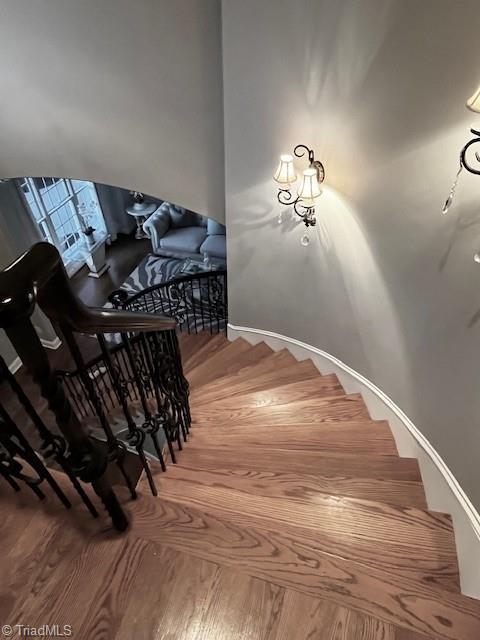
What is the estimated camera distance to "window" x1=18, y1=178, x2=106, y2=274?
580 cm

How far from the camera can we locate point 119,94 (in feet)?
9.80

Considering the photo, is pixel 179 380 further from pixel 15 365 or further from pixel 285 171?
pixel 15 365

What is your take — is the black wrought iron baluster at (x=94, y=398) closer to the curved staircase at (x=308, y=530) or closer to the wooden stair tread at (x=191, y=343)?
the curved staircase at (x=308, y=530)

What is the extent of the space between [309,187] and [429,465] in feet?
5.54

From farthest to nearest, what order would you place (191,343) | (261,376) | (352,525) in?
(191,343) → (261,376) → (352,525)

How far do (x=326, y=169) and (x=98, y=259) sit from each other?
4991mm

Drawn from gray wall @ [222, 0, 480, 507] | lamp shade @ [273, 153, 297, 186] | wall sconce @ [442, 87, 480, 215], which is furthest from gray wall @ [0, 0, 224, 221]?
wall sconce @ [442, 87, 480, 215]

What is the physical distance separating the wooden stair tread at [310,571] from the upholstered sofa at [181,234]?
523cm

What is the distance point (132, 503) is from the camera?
1420 millimetres

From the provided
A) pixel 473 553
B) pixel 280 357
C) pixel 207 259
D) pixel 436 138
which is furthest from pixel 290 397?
pixel 207 259

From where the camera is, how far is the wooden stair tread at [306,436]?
227 centimetres

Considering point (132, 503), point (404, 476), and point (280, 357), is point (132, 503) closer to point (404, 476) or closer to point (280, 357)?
point (404, 476)

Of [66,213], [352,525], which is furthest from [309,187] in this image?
[66,213]

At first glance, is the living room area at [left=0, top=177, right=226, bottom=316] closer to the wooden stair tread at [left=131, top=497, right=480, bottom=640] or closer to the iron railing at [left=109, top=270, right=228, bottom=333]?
the iron railing at [left=109, top=270, right=228, bottom=333]
